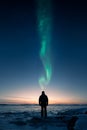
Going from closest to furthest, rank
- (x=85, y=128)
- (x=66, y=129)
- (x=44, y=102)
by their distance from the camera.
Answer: (x=85, y=128) → (x=66, y=129) → (x=44, y=102)

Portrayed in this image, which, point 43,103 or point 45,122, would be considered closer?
point 45,122

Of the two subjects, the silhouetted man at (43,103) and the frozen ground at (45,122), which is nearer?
the frozen ground at (45,122)

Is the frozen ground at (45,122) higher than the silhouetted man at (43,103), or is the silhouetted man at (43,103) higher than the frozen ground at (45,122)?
the silhouetted man at (43,103)

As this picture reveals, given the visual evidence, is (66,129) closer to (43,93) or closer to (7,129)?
(7,129)

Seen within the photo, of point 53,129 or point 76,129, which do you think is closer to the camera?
point 76,129

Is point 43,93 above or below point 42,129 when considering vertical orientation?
above

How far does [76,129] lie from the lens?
46.0 ft

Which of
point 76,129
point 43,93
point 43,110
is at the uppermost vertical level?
point 43,93

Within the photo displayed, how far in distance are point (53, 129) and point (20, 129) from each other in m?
2.01

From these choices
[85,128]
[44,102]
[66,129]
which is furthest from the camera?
[44,102]

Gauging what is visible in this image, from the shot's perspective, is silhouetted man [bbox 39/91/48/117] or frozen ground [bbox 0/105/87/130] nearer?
frozen ground [bbox 0/105/87/130]

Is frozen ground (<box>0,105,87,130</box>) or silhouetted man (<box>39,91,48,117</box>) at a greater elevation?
silhouetted man (<box>39,91,48,117</box>)

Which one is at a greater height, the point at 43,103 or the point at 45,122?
the point at 43,103

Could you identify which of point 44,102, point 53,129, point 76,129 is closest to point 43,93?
point 44,102
